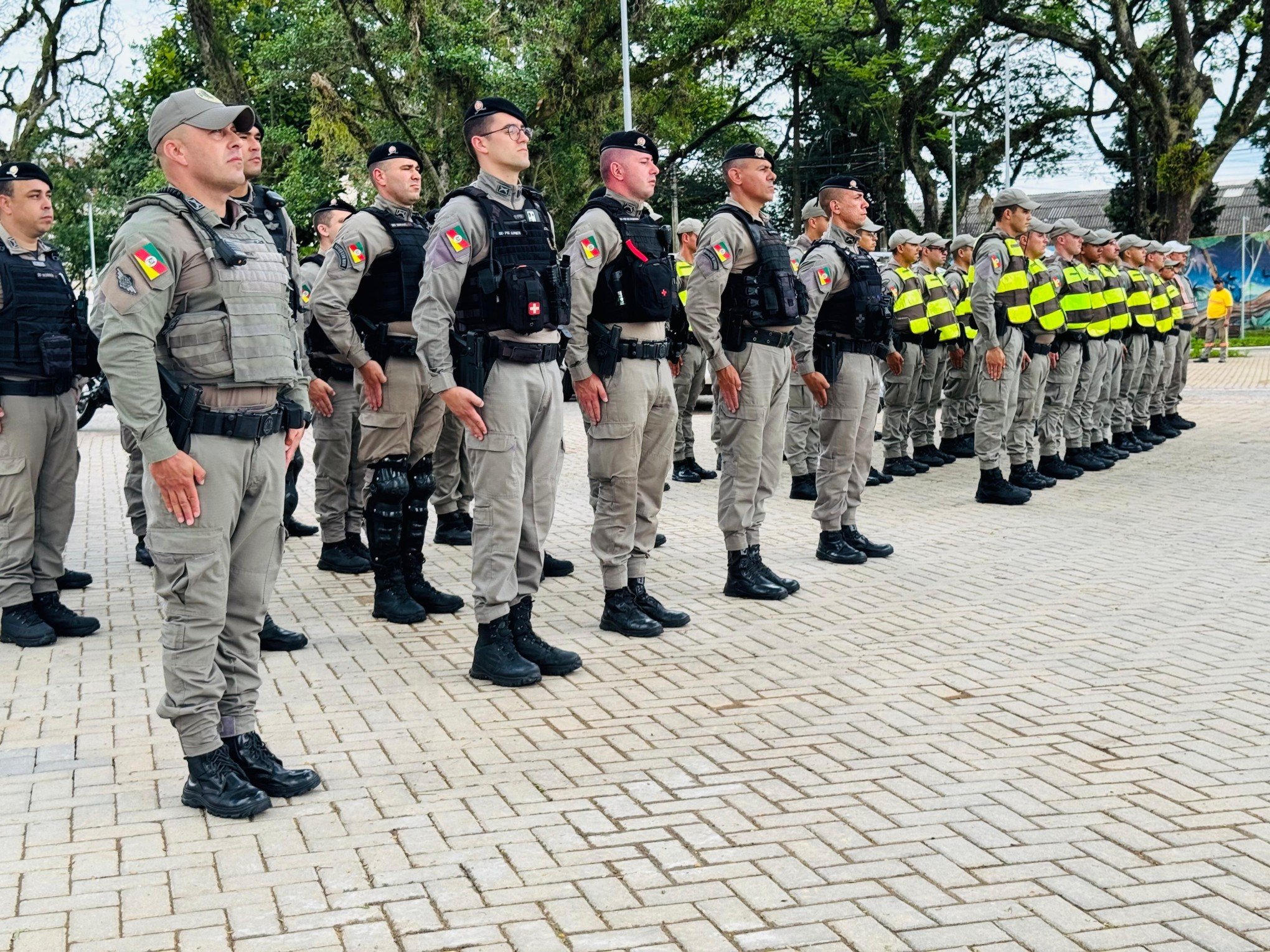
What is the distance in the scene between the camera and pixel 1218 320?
32.0 metres

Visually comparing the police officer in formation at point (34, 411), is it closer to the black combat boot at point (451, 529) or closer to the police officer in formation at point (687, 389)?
the black combat boot at point (451, 529)

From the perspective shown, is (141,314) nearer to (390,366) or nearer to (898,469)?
(390,366)

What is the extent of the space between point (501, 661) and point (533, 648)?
212 mm

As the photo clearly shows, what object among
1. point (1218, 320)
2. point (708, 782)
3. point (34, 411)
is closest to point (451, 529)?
point (34, 411)

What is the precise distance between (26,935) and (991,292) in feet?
29.1

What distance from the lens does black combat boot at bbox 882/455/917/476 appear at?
42.1 ft

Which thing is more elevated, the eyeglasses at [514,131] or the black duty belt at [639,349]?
the eyeglasses at [514,131]

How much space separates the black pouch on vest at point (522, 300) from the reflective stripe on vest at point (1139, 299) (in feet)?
32.7

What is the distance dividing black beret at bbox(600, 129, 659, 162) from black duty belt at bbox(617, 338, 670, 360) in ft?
2.83

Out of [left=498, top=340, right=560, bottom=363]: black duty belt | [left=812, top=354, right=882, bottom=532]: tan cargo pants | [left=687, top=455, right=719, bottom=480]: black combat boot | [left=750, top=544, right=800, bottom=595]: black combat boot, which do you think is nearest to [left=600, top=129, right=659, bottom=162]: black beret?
[left=498, top=340, right=560, bottom=363]: black duty belt

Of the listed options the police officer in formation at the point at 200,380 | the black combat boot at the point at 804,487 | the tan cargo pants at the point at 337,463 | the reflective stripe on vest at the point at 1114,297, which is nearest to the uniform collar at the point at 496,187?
the police officer in formation at the point at 200,380

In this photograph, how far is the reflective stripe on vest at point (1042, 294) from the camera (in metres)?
11.1

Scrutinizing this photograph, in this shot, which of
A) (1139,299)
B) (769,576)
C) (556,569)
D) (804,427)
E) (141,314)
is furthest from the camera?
(1139,299)

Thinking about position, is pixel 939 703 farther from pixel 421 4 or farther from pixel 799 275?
pixel 421 4
